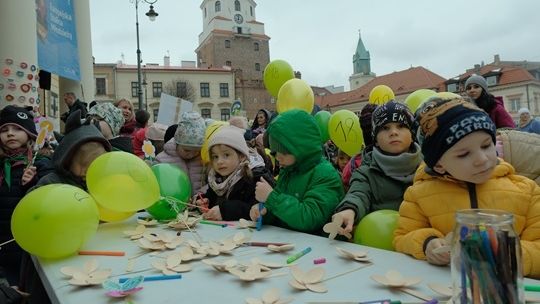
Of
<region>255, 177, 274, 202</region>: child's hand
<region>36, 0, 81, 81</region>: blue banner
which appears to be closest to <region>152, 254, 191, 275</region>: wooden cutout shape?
<region>255, 177, 274, 202</region>: child's hand

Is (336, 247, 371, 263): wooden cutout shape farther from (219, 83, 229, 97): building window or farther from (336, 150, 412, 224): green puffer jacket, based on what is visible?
(219, 83, 229, 97): building window

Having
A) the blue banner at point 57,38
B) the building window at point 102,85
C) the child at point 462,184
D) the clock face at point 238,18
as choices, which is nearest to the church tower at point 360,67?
the clock face at point 238,18

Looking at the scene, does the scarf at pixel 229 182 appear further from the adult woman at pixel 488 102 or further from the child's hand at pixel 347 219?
the adult woman at pixel 488 102

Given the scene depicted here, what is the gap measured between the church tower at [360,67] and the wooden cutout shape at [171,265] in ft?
243

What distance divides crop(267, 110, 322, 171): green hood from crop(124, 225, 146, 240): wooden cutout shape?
2.74ft

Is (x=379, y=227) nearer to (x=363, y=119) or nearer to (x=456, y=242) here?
(x=456, y=242)

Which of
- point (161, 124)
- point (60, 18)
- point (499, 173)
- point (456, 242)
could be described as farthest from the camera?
point (60, 18)

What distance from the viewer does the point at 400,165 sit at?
2.03 m

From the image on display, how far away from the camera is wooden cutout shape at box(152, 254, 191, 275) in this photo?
138 centimetres

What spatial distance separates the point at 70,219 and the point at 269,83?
12.9 feet

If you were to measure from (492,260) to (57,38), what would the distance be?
817cm

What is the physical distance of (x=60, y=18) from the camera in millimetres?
7453

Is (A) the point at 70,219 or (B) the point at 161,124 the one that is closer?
(A) the point at 70,219

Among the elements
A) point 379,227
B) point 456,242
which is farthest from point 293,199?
point 456,242
